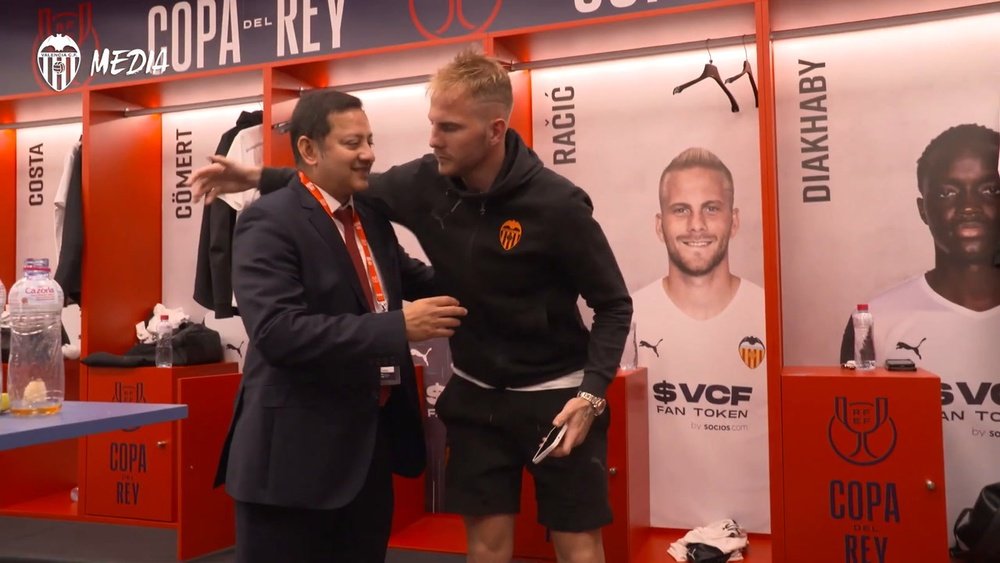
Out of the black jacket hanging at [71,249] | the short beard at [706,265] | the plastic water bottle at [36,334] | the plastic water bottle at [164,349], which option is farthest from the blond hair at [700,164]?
the black jacket hanging at [71,249]

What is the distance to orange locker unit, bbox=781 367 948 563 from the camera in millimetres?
2908

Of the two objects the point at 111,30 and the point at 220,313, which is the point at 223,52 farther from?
the point at 220,313

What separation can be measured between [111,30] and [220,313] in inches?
82.5

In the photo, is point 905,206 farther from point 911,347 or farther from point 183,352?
point 183,352

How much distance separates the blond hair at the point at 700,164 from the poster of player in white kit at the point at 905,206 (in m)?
0.23

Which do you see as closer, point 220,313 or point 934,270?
point 934,270

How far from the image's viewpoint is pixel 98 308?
437 cm

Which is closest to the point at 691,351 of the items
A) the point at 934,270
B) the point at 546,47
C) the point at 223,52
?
the point at 934,270

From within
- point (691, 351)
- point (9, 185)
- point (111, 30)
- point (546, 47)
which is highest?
point (111, 30)

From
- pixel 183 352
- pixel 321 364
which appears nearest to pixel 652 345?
pixel 183 352

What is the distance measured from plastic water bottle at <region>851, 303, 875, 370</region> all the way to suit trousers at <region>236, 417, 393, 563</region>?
233 centimetres

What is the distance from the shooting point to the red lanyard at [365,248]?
1816mm

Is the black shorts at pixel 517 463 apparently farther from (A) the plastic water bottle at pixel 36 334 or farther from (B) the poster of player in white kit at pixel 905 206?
(B) the poster of player in white kit at pixel 905 206

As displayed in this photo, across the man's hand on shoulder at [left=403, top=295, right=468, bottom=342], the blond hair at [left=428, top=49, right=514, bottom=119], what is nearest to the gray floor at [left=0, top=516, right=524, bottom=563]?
the man's hand on shoulder at [left=403, top=295, right=468, bottom=342]
